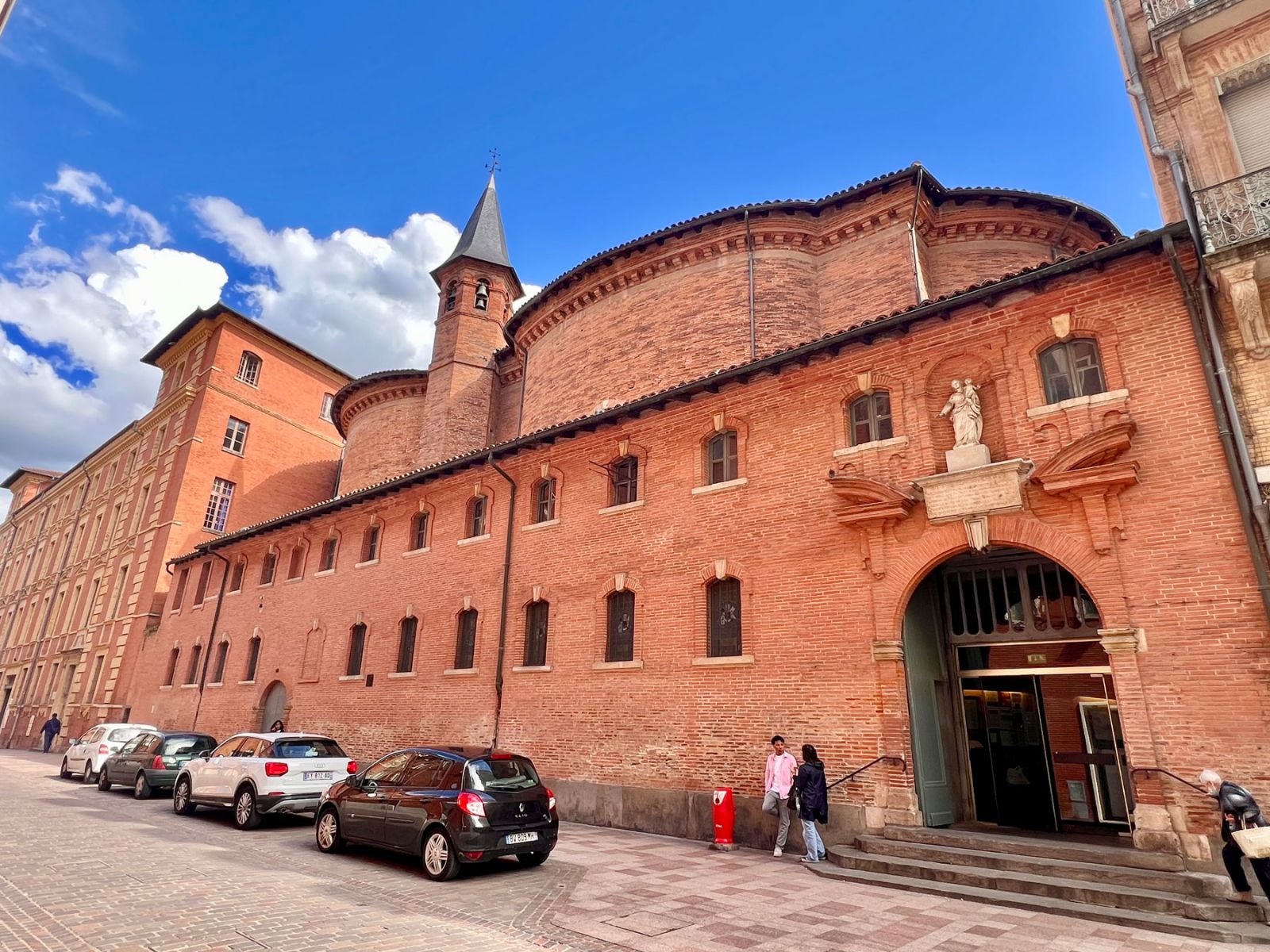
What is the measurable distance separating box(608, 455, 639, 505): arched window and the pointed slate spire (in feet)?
62.0

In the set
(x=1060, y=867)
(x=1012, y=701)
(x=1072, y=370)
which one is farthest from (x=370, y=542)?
(x=1060, y=867)

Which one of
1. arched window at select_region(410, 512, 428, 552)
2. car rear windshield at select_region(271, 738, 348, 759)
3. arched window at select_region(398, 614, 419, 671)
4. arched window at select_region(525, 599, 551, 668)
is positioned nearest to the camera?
car rear windshield at select_region(271, 738, 348, 759)

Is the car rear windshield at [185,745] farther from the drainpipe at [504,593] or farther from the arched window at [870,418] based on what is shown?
the arched window at [870,418]

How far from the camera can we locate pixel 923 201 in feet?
58.9

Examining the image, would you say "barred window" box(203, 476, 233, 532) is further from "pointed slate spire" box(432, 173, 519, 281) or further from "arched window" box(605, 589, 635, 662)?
"arched window" box(605, 589, 635, 662)

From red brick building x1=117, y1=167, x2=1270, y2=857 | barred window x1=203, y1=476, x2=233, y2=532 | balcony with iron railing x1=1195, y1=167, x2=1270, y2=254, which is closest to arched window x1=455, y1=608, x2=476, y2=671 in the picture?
red brick building x1=117, y1=167, x2=1270, y2=857

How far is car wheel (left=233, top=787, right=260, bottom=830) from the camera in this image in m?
12.0

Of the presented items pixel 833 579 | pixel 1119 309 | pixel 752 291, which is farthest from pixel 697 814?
pixel 752 291

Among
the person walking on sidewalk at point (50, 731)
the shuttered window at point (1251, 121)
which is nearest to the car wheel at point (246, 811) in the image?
the shuttered window at point (1251, 121)

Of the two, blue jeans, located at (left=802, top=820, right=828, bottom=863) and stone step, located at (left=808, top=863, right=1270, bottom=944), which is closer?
stone step, located at (left=808, top=863, right=1270, bottom=944)

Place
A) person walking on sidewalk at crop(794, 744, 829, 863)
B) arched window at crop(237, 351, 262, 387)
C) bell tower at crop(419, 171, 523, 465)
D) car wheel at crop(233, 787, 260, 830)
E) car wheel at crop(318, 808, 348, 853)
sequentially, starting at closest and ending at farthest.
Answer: person walking on sidewalk at crop(794, 744, 829, 863)
car wheel at crop(318, 808, 348, 853)
car wheel at crop(233, 787, 260, 830)
bell tower at crop(419, 171, 523, 465)
arched window at crop(237, 351, 262, 387)

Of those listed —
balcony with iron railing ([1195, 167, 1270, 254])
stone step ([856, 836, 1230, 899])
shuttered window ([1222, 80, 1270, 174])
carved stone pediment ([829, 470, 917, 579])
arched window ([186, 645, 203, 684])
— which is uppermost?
shuttered window ([1222, 80, 1270, 174])

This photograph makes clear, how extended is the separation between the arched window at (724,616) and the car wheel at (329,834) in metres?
6.31

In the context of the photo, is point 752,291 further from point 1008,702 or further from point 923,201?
point 1008,702
